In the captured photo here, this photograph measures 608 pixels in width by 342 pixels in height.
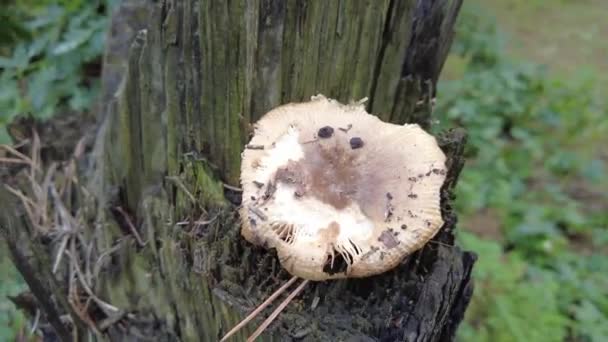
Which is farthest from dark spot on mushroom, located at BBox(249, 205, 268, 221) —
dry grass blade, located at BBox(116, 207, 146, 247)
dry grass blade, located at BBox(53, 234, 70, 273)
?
dry grass blade, located at BBox(53, 234, 70, 273)

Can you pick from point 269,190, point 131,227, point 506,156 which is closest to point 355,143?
point 269,190

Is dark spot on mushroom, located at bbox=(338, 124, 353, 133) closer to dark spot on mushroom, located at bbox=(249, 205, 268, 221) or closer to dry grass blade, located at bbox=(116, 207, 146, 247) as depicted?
dark spot on mushroom, located at bbox=(249, 205, 268, 221)

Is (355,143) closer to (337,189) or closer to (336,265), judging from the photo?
(337,189)

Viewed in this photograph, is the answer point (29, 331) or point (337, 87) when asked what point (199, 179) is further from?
point (29, 331)

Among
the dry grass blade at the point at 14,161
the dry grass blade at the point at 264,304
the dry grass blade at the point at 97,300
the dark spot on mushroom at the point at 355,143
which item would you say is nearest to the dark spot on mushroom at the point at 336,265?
the dry grass blade at the point at 264,304

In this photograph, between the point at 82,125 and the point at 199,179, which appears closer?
the point at 199,179

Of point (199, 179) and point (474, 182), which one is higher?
point (199, 179)

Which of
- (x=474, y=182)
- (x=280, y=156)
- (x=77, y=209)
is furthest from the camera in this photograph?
(x=474, y=182)

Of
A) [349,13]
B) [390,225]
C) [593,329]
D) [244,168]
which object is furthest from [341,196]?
[593,329]
